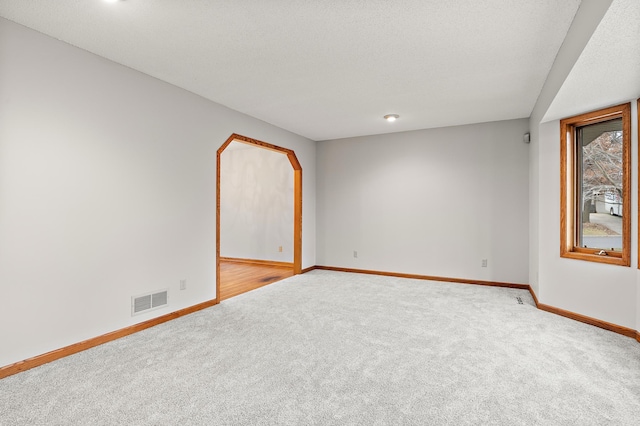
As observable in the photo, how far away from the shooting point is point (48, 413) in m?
1.90

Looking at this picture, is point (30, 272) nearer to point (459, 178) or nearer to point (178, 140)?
point (178, 140)

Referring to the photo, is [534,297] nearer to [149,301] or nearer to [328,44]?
[328,44]

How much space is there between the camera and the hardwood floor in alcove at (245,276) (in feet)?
15.9

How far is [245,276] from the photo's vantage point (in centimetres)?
573

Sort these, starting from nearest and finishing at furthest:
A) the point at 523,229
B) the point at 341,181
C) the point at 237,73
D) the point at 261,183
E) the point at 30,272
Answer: the point at 30,272, the point at 237,73, the point at 523,229, the point at 341,181, the point at 261,183

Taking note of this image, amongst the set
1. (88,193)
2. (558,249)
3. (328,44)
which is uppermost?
(328,44)

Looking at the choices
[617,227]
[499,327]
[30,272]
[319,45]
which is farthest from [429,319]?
[30,272]

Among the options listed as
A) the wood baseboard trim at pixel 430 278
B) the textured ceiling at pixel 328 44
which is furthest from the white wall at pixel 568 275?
the wood baseboard trim at pixel 430 278

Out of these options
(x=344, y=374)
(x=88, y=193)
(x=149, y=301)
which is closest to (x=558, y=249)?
(x=344, y=374)

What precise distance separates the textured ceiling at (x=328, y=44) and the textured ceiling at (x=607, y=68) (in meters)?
0.30

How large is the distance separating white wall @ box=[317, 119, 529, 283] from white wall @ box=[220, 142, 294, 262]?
2.50ft

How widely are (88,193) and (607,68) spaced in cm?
396

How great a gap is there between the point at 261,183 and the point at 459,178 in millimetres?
3716

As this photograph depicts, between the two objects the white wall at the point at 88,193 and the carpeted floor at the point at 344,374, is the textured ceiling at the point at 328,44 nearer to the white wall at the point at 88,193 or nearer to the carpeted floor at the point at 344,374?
the white wall at the point at 88,193
